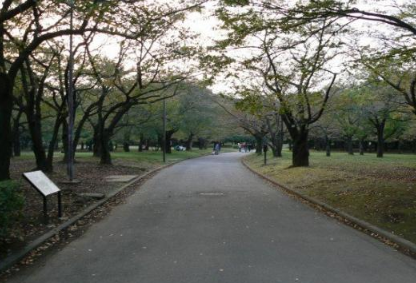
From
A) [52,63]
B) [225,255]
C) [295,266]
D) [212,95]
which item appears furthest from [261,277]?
[212,95]

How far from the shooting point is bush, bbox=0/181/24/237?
6.13 metres

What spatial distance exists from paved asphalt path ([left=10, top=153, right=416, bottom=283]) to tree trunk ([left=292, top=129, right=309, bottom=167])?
13.0m

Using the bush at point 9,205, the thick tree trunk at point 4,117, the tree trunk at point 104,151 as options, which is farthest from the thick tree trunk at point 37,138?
the bush at point 9,205

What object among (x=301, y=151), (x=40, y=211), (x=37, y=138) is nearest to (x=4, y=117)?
(x=40, y=211)

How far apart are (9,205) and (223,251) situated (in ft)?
10.6

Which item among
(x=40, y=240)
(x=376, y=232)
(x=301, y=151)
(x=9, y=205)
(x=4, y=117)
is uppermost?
(x=4, y=117)

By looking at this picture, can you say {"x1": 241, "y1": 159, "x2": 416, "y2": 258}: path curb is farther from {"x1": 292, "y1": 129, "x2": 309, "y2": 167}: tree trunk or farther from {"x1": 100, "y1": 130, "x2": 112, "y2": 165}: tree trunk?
{"x1": 100, "y1": 130, "x2": 112, "y2": 165}: tree trunk

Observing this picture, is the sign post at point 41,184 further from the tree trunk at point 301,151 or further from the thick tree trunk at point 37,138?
the tree trunk at point 301,151

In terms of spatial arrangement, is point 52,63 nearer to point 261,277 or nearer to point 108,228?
point 108,228

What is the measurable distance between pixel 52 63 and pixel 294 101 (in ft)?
41.8

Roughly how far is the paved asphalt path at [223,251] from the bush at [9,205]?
2.51 ft

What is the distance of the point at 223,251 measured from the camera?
6.83 metres

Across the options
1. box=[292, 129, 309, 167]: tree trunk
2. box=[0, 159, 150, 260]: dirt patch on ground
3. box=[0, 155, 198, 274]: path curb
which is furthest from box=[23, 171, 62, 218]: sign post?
box=[292, 129, 309, 167]: tree trunk

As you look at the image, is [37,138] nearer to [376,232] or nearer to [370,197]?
[370,197]
